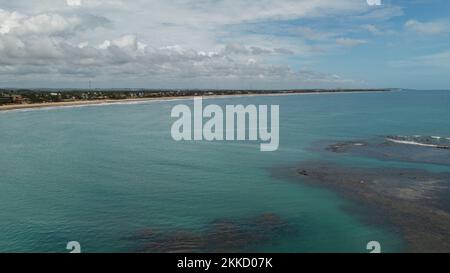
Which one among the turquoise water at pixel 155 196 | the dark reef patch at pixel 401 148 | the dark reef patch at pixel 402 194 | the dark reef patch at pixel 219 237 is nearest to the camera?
the dark reef patch at pixel 219 237

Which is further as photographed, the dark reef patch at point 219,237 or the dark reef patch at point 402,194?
the dark reef patch at point 402,194

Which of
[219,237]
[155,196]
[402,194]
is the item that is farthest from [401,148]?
[219,237]

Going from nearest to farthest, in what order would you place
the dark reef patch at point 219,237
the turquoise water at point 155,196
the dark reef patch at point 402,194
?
the dark reef patch at point 219,237
the turquoise water at point 155,196
the dark reef patch at point 402,194

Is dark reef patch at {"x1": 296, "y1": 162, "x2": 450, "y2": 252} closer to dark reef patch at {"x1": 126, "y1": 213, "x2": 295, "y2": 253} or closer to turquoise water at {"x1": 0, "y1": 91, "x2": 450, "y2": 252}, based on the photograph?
turquoise water at {"x1": 0, "y1": 91, "x2": 450, "y2": 252}

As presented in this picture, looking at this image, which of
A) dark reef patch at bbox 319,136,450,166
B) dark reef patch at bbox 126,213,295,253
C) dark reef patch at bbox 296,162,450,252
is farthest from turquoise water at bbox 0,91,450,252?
dark reef patch at bbox 319,136,450,166

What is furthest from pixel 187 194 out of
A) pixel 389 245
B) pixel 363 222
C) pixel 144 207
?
pixel 389 245

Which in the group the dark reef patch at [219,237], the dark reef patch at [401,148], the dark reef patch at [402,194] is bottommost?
the dark reef patch at [219,237]

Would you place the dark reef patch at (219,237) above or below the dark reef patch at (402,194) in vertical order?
below

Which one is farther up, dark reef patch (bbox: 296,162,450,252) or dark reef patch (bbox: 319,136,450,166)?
dark reef patch (bbox: 319,136,450,166)

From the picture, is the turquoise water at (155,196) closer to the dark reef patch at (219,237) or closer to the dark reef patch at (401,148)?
the dark reef patch at (219,237)

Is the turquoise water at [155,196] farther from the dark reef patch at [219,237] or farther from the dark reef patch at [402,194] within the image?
the dark reef patch at [402,194]

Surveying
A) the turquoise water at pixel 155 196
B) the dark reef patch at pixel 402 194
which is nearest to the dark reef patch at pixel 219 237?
the turquoise water at pixel 155 196
